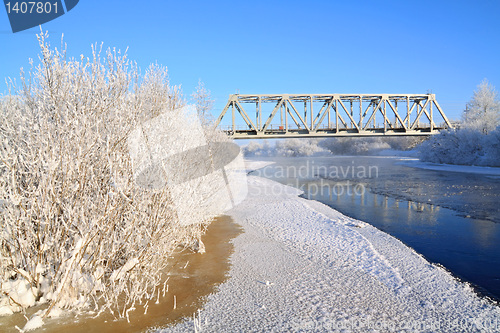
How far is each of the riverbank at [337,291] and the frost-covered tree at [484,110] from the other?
39.3 meters

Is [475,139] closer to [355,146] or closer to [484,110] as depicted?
[484,110]

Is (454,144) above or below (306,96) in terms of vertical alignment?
below

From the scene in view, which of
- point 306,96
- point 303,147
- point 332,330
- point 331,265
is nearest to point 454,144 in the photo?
point 306,96

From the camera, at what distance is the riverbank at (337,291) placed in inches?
203

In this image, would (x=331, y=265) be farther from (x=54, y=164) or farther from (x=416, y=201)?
(x=416, y=201)

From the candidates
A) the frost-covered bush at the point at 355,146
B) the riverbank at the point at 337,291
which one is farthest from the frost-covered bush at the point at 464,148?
the frost-covered bush at the point at 355,146

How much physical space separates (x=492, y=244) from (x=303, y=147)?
8077 centimetres

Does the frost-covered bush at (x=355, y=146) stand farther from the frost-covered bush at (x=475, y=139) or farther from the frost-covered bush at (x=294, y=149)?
the frost-covered bush at (x=475, y=139)

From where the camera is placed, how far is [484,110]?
147ft

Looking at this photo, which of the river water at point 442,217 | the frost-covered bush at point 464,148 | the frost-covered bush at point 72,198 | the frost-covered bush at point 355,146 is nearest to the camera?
the frost-covered bush at point 72,198

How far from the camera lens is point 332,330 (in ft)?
16.2

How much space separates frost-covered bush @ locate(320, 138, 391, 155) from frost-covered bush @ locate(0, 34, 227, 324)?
75907 millimetres

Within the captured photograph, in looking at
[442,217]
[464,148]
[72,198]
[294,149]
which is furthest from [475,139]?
[294,149]

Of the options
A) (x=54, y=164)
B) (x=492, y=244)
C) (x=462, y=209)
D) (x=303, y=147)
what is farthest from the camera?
(x=303, y=147)
